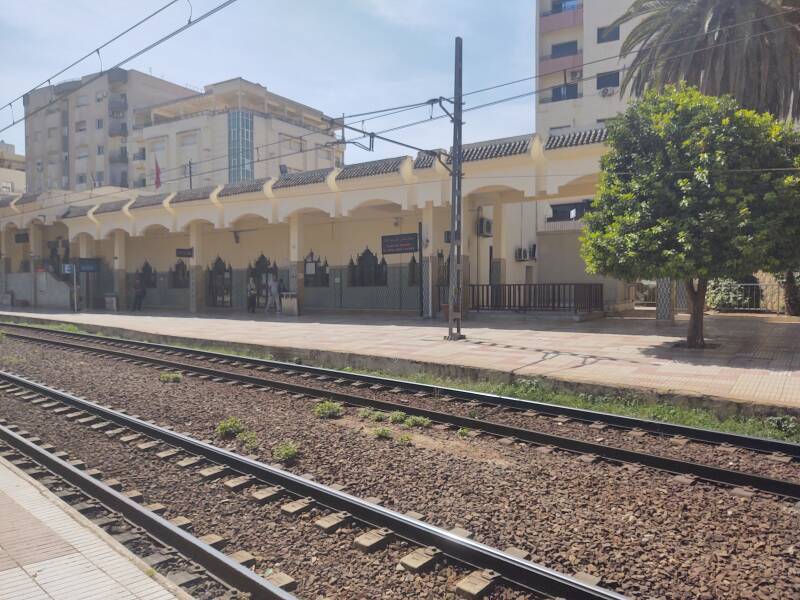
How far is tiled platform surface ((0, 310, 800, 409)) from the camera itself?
930 centimetres

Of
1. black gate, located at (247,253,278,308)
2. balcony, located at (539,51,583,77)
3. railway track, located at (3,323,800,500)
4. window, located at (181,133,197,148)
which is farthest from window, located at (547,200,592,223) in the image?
window, located at (181,133,197,148)

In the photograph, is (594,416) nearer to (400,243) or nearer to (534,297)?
(534,297)

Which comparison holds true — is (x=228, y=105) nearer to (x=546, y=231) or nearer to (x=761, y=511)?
(x=546, y=231)

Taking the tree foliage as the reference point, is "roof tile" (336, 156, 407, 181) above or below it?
below

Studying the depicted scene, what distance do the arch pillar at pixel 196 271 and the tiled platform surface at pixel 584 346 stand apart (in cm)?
617

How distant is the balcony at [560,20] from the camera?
4106 centimetres

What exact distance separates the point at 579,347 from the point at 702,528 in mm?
9112

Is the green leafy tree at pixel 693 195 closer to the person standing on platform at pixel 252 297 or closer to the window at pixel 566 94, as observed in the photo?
the person standing on platform at pixel 252 297

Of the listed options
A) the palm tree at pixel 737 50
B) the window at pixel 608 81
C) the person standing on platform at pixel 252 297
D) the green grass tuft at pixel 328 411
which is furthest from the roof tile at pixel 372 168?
the window at pixel 608 81

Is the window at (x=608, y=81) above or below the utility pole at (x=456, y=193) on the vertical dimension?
above

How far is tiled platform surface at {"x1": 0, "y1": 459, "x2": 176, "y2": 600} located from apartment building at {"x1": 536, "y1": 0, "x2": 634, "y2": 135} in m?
38.6

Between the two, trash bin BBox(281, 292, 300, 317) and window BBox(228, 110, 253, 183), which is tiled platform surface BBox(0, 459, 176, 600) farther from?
window BBox(228, 110, 253, 183)

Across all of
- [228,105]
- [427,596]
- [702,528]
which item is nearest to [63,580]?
[427,596]

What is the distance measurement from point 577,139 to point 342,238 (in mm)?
11744
